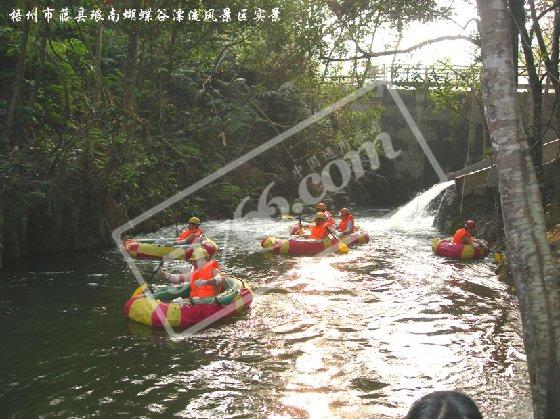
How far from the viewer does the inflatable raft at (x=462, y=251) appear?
15.2 metres

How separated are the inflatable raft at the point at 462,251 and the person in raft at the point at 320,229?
2.90 metres

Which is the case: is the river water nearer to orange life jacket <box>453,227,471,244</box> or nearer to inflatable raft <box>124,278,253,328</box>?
inflatable raft <box>124,278,253,328</box>

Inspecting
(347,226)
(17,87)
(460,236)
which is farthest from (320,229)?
(17,87)

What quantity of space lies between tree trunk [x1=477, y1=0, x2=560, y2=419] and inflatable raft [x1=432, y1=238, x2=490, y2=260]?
11413 millimetres

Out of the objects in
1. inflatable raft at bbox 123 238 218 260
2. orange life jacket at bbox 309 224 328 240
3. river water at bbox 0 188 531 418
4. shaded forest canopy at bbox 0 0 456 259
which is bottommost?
river water at bbox 0 188 531 418

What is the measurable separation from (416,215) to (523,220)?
65.0 feet

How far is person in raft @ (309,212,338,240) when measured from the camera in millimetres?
16203

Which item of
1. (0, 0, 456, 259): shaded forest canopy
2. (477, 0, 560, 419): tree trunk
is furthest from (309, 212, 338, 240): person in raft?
(477, 0, 560, 419): tree trunk

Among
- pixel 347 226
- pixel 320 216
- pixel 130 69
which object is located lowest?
pixel 347 226

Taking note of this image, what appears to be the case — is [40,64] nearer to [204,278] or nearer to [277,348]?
[204,278]

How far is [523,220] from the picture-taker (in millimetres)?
4012

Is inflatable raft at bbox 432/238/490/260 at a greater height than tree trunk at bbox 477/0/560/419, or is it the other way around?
tree trunk at bbox 477/0/560/419

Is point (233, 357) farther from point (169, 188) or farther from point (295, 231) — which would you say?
point (169, 188)

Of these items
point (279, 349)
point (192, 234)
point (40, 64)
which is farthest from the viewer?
point (192, 234)
